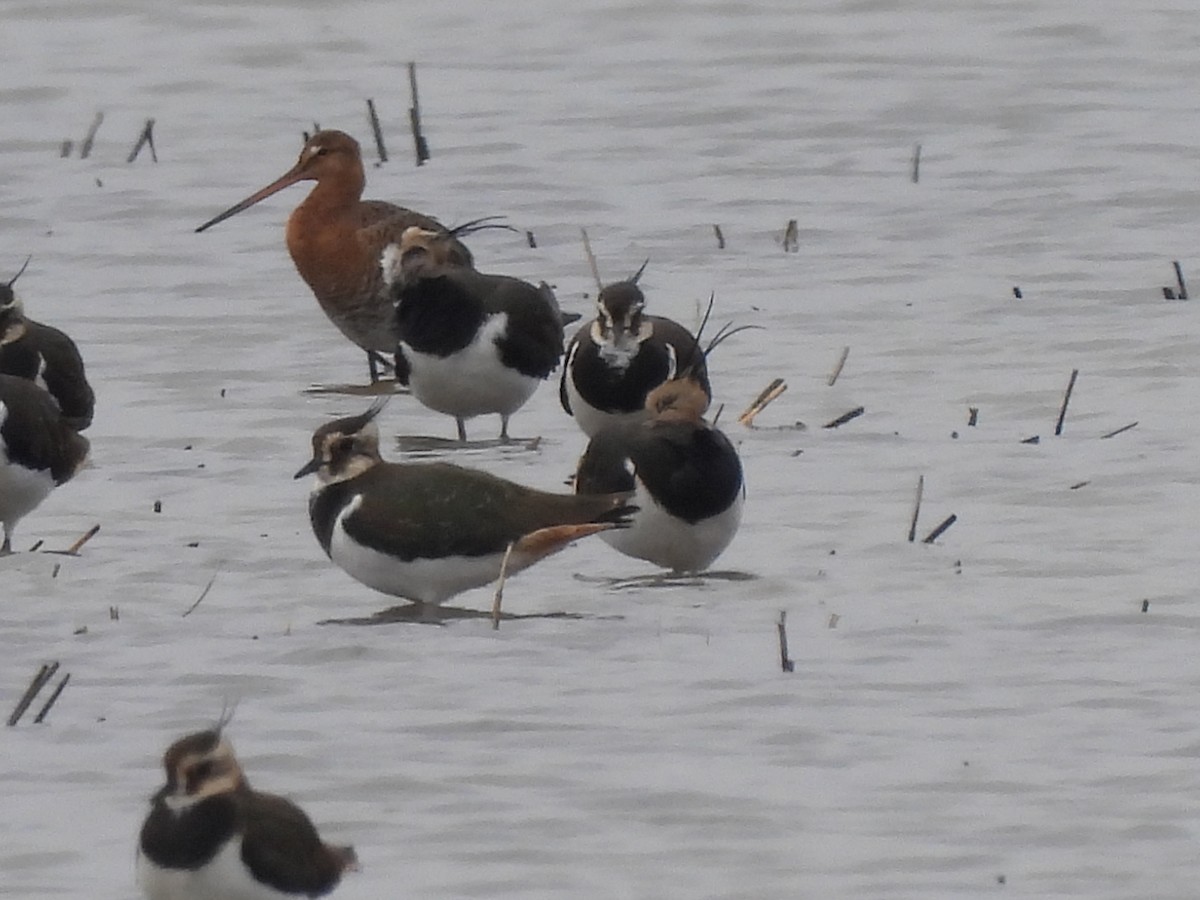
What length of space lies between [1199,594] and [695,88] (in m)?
9.94

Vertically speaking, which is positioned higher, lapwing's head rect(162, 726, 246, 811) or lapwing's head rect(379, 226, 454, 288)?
lapwing's head rect(162, 726, 246, 811)

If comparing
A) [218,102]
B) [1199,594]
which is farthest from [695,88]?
[1199,594]

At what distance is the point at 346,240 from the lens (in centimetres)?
1325

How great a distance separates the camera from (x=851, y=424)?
11414mm

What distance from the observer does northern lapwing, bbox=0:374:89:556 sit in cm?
960

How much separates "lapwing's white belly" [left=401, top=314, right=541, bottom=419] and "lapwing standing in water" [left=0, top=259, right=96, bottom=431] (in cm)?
127

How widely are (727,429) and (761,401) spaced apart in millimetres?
153

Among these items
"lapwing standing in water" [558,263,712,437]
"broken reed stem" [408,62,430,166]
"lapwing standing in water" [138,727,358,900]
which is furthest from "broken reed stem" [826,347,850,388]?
"lapwing standing in water" [138,727,358,900]

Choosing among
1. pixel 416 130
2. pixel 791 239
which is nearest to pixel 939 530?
pixel 791 239

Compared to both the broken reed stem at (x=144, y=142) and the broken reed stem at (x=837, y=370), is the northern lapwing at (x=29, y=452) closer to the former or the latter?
the broken reed stem at (x=837, y=370)

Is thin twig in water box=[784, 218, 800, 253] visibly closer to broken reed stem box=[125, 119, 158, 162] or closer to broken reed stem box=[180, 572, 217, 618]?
broken reed stem box=[125, 119, 158, 162]

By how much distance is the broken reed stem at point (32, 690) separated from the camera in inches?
300

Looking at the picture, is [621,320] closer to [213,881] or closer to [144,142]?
[213,881]

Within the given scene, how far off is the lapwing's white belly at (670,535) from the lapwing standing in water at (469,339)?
6.96 feet
